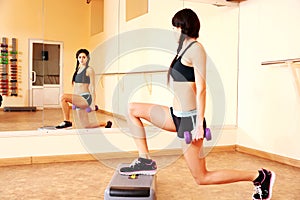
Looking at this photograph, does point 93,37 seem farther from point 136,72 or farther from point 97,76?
point 136,72

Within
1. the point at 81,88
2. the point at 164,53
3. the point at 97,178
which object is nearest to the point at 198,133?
the point at 97,178

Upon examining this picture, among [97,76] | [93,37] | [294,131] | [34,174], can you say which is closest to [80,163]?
[34,174]

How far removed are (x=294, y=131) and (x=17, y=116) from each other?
3.70 m

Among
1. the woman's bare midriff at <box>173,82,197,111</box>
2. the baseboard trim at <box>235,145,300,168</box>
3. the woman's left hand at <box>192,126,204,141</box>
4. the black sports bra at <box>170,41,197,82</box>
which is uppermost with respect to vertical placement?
the black sports bra at <box>170,41,197,82</box>

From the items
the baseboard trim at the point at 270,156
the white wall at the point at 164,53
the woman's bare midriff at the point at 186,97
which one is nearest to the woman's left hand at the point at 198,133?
the woman's bare midriff at the point at 186,97

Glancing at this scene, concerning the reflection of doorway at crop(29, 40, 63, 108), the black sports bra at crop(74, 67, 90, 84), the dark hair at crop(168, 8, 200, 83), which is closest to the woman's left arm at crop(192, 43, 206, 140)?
the dark hair at crop(168, 8, 200, 83)

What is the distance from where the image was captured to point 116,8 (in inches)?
190

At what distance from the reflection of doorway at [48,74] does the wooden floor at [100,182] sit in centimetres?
96

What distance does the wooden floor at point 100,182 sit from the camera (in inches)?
106

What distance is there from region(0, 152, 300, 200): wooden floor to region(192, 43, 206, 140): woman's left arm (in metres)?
0.82

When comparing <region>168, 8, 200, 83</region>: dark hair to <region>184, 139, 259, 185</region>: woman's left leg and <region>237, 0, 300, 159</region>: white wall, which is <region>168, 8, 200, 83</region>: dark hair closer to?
<region>184, 139, 259, 185</region>: woman's left leg

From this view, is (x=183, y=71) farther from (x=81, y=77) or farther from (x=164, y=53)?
(x=164, y=53)

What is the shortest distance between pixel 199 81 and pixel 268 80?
8.09ft

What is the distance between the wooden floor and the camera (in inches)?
106
